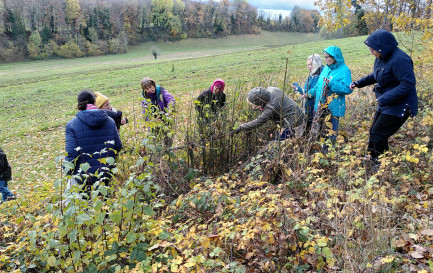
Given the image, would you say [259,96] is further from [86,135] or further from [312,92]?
[86,135]

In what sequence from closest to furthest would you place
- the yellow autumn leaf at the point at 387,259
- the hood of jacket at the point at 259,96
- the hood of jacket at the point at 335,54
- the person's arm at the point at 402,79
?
the yellow autumn leaf at the point at 387,259
the person's arm at the point at 402,79
the hood of jacket at the point at 259,96
the hood of jacket at the point at 335,54

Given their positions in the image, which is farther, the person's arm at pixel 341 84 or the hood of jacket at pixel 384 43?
the person's arm at pixel 341 84

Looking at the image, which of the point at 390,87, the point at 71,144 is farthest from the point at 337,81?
the point at 71,144

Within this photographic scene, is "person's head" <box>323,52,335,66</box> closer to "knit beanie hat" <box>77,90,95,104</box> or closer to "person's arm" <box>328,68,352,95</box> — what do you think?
"person's arm" <box>328,68,352,95</box>

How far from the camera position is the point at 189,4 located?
9731 cm

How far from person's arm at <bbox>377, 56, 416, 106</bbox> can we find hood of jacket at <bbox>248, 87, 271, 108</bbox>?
1364 millimetres

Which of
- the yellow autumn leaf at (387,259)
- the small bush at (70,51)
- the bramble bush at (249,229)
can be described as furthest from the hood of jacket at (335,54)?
the small bush at (70,51)

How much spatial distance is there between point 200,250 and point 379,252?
1321mm

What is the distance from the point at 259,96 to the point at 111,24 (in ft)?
267

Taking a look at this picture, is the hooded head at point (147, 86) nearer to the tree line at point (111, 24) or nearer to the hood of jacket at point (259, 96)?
the hood of jacket at point (259, 96)

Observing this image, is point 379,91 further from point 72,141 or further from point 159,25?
point 159,25

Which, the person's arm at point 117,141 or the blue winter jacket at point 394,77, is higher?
the blue winter jacket at point 394,77

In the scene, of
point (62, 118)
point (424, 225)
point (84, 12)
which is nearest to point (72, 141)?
point (424, 225)

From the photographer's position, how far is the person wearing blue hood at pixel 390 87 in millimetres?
3201
